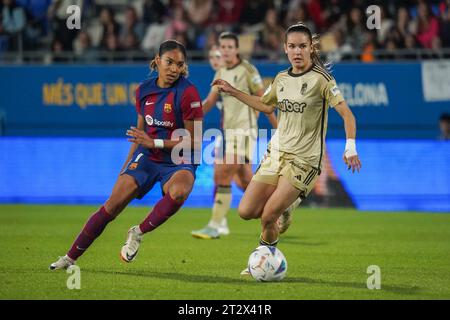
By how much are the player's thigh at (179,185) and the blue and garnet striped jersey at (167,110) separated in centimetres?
22

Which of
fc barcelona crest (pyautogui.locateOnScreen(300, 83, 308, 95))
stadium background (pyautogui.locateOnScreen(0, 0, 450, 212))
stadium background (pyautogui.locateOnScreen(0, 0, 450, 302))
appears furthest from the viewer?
stadium background (pyautogui.locateOnScreen(0, 0, 450, 212))

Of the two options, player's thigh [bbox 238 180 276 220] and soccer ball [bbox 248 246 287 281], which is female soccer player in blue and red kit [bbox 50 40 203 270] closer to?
player's thigh [bbox 238 180 276 220]

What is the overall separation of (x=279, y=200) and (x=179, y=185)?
3.51ft

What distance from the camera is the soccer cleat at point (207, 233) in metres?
13.1

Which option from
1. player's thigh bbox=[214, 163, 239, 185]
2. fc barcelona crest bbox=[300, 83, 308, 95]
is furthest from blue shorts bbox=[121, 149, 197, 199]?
player's thigh bbox=[214, 163, 239, 185]

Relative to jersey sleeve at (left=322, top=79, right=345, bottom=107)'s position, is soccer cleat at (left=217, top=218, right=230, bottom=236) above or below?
below

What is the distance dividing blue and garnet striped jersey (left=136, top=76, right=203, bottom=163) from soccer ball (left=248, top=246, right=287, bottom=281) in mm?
1439

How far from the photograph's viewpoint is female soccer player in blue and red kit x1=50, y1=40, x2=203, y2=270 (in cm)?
920

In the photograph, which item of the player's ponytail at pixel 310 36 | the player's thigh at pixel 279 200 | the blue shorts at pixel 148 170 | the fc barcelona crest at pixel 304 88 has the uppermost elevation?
the player's ponytail at pixel 310 36

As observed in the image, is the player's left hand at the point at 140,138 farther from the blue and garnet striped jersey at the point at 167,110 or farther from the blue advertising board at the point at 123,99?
the blue advertising board at the point at 123,99

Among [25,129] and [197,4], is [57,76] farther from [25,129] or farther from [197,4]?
[197,4]

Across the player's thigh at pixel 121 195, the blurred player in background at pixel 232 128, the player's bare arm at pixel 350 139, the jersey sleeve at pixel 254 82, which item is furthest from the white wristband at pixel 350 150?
the jersey sleeve at pixel 254 82

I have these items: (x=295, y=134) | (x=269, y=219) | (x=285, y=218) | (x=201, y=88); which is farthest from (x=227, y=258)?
(x=201, y=88)

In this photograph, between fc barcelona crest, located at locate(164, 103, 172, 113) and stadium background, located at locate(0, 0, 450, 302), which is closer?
fc barcelona crest, located at locate(164, 103, 172, 113)
